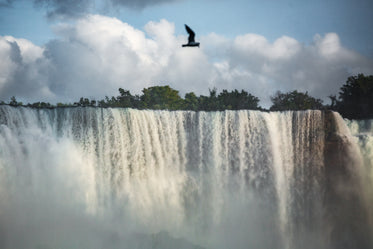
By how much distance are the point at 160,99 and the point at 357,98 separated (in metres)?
18.4

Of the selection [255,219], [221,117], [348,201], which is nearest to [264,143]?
[221,117]

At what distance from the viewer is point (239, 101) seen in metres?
35.5

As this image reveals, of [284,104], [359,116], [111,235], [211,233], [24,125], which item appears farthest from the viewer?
[284,104]

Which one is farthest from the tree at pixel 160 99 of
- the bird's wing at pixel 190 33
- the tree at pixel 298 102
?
the bird's wing at pixel 190 33

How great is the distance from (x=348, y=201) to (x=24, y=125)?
1385cm

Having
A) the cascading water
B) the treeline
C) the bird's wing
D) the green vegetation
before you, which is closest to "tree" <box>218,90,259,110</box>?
the treeline

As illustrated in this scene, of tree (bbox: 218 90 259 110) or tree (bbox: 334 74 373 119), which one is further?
tree (bbox: 218 90 259 110)

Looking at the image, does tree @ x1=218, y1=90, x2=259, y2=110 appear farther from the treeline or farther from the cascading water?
the cascading water

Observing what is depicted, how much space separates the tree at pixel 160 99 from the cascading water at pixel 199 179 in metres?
20.1

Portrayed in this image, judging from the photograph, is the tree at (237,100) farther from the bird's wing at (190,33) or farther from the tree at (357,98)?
the bird's wing at (190,33)

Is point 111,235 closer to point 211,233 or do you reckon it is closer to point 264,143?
point 211,233

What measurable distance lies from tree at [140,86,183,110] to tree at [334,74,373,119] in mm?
14931

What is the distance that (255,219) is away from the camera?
56.6 feet

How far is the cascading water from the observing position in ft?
47.4
